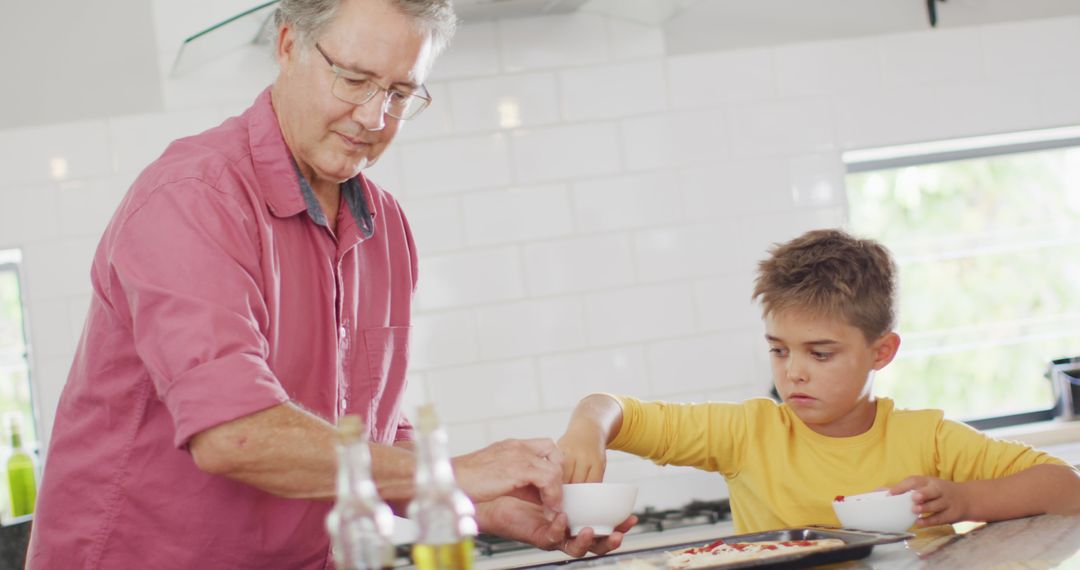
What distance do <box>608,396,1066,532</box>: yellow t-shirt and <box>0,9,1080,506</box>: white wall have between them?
0.77 metres

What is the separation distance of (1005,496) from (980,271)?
1568mm

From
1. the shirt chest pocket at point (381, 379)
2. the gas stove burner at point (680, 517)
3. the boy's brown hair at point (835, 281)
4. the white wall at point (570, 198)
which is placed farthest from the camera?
the white wall at point (570, 198)

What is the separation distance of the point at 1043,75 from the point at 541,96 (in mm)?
1277

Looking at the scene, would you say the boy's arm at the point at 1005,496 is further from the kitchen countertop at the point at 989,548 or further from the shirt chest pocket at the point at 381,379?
the shirt chest pocket at the point at 381,379

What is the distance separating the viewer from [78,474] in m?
1.38

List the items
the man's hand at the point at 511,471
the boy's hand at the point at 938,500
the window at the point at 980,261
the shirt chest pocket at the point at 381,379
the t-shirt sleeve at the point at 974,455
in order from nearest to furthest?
the man's hand at the point at 511,471, the boy's hand at the point at 938,500, the shirt chest pocket at the point at 381,379, the t-shirt sleeve at the point at 974,455, the window at the point at 980,261

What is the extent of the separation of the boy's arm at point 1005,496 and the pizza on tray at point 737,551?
279mm

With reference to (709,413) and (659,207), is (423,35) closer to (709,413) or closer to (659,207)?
(709,413)

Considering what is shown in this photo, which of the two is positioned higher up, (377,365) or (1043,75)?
(1043,75)

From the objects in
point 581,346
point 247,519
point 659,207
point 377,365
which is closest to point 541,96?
point 659,207

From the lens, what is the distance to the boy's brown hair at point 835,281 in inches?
72.0

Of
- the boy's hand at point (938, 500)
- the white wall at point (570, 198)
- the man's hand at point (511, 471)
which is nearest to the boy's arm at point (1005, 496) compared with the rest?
the boy's hand at point (938, 500)

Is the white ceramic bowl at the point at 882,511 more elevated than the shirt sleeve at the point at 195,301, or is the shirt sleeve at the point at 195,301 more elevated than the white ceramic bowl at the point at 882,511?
the shirt sleeve at the point at 195,301

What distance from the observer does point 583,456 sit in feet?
5.21
